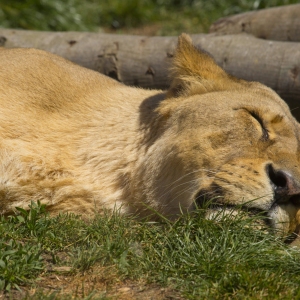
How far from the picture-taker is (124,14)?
34.8 ft

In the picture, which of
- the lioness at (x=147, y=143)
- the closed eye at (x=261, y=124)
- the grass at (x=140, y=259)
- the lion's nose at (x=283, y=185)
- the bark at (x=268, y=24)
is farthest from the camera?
the bark at (x=268, y=24)

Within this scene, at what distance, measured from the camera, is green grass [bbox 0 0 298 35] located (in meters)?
9.30

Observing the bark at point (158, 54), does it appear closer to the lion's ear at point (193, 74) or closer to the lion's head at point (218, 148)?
the lion's ear at point (193, 74)

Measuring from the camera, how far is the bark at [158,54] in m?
5.98

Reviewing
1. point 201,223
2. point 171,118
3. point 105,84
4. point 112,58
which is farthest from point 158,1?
point 201,223

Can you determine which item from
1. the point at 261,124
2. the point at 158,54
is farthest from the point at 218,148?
the point at 158,54

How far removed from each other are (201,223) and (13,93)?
1.68 meters

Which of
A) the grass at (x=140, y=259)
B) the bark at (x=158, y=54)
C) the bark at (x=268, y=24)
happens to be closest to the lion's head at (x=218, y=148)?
the grass at (x=140, y=259)

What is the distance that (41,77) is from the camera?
4.55m

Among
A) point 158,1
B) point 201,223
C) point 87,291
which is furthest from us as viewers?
point 158,1

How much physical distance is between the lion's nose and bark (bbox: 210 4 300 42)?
378 cm

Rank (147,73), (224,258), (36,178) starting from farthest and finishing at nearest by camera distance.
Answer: (147,73) < (36,178) < (224,258)

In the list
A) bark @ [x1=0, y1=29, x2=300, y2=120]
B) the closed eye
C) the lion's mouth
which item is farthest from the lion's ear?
bark @ [x1=0, y1=29, x2=300, y2=120]

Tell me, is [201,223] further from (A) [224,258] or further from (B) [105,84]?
(B) [105,84]
